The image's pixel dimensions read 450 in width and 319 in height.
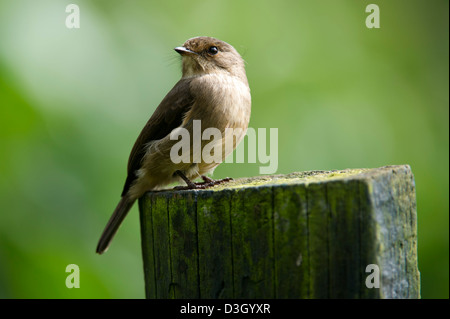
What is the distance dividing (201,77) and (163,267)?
2.09 meters

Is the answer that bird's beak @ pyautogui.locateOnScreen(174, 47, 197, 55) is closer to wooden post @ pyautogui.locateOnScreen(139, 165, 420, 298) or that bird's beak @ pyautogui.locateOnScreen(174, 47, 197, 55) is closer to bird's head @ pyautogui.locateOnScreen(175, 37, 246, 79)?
bird's head @ pyautogui.locateOnScreen(175, 37, 246, 79)

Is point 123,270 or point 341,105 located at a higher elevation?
point 341,105

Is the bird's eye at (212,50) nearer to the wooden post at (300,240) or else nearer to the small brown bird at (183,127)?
the small brown bird at (183,127)

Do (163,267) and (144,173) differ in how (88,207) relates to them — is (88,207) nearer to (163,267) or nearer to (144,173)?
(144,173)

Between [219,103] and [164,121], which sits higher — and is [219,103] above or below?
above

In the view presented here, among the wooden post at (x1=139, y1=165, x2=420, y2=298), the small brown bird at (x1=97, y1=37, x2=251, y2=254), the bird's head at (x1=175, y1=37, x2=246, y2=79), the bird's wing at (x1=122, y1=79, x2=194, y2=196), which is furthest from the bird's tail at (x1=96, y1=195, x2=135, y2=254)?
the wooden post at (x1=139, y1=165, x2=420, y2=298)

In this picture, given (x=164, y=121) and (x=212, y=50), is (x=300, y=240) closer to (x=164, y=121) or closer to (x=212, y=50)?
(x=164, y=121)

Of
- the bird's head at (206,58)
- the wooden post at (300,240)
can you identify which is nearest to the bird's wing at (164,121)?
the bird's head at (206,58)

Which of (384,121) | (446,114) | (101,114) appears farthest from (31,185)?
(446,114)

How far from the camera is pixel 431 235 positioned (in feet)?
16.1

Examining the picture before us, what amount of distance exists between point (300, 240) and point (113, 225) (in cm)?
256

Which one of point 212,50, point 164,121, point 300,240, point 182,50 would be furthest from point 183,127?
point 300,240

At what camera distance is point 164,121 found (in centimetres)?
407
